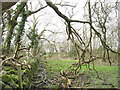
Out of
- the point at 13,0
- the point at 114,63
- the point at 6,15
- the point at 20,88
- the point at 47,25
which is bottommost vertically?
the point at 114,63

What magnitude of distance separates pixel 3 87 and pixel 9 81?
0.26 metres

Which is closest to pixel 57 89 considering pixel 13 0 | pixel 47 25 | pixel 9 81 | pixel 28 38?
pixel 9 81

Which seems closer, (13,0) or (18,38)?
(13,0)

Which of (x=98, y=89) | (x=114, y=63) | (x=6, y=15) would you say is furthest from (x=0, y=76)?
(x=114, y=63)

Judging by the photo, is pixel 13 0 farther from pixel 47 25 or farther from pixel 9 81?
pixel 47 25

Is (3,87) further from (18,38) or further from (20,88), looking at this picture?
(18,38)

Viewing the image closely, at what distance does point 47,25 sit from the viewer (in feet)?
55.8

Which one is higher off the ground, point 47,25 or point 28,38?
point 47,25

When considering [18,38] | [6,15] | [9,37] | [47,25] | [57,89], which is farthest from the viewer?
[47,25]

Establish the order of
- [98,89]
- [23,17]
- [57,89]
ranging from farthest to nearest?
[23,17] → [98,89] → [57,89]

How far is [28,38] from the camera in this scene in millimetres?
9750

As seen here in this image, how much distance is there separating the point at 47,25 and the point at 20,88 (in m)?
15.3

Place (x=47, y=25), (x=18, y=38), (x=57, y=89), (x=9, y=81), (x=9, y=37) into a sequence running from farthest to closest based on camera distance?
(x=47, y=25)
(x=18, y=38)
(x=9, y=37)
(x=57, y=89)
(x=9, y=81)

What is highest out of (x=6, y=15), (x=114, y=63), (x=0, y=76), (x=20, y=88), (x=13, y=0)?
(x=6, y=15)
